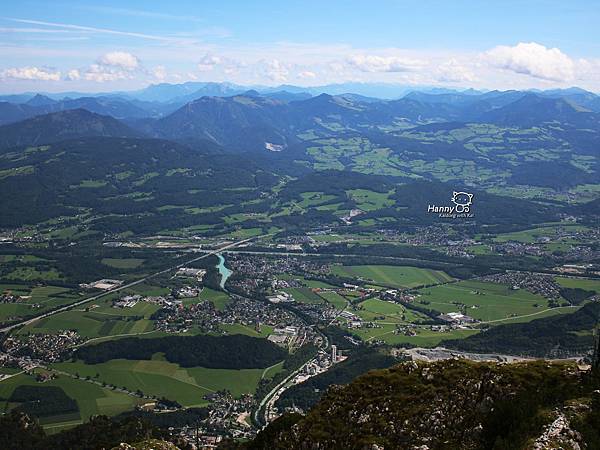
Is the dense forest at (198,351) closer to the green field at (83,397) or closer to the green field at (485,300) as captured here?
the green field at (83,397)

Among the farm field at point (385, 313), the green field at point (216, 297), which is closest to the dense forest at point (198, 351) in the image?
the green field at point (216, 297)

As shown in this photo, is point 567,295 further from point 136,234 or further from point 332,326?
point 136,234

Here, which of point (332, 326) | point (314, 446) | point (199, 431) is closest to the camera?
point (314, 446)

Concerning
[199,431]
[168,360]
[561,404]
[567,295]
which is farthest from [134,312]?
[561,404]

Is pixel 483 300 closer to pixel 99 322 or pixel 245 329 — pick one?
pixel 245 329

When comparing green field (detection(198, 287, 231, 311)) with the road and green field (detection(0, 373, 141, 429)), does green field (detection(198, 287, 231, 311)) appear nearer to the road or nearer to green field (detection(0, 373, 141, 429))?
the road

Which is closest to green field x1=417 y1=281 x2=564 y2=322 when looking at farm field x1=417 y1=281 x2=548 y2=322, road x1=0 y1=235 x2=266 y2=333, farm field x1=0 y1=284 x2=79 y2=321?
farm field x1=417 y1=281 x2=548 y2=322

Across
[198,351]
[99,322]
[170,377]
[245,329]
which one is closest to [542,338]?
[245,329]
